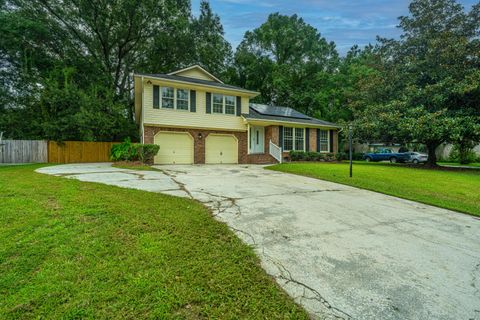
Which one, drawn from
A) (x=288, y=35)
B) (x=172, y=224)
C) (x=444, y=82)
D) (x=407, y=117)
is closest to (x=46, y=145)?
(x=172, y=224)

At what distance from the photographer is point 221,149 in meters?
15.3

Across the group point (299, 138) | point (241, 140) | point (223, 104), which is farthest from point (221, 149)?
point (299, 138)

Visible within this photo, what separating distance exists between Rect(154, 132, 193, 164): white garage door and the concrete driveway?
854cm

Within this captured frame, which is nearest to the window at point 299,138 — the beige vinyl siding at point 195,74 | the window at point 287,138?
the window at point 287,138

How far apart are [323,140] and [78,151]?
17.9 meters

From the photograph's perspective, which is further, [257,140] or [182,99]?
[257,140]

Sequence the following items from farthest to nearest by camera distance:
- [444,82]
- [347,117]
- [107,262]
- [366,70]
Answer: [347,117]
[366,70]
[444,82]
[107,262]

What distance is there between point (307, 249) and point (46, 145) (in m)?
17.7

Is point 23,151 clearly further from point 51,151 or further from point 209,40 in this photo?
point 209,40

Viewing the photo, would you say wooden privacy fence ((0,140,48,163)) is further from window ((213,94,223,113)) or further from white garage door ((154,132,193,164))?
window ((213,94,223,113))

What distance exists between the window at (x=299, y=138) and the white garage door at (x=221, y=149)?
4.69 metres

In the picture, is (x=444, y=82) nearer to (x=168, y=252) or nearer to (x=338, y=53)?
(x=168, y=252)

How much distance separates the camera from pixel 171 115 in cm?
1335

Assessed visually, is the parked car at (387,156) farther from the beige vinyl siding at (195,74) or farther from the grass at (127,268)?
the grass at (127,268)
